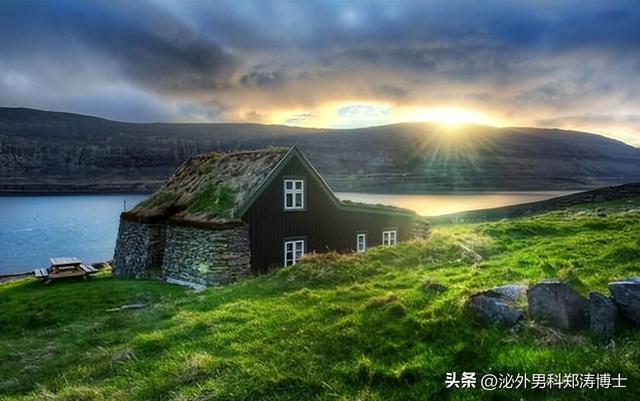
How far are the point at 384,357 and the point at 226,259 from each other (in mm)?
17410

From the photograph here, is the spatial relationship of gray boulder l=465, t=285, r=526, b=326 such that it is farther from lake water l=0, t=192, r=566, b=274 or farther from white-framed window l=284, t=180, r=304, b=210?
lake water l=0, t=192, r=566, b=274

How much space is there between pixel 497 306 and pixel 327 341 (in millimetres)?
3595

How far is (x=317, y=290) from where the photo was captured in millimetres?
14242

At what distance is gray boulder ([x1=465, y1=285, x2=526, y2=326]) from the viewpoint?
880 cm

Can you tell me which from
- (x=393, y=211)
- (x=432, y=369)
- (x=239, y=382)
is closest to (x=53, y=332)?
(x=239, y=382)

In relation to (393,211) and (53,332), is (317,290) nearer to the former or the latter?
(53,332)

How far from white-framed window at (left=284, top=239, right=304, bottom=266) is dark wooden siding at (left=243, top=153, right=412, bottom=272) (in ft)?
1.27

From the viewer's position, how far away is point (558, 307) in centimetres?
846

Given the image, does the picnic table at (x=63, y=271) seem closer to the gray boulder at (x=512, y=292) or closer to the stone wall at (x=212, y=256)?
the stone wall at (x=212, y=256)

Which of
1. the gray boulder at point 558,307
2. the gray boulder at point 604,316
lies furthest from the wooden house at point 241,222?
the gray boulder at point 604,316

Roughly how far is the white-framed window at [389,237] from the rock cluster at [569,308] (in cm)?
2385

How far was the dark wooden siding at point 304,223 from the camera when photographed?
86.0 feet

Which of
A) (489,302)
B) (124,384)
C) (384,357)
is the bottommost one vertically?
(124,384)

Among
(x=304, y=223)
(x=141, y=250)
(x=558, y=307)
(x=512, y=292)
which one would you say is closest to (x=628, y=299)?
(x=558, y=307)
